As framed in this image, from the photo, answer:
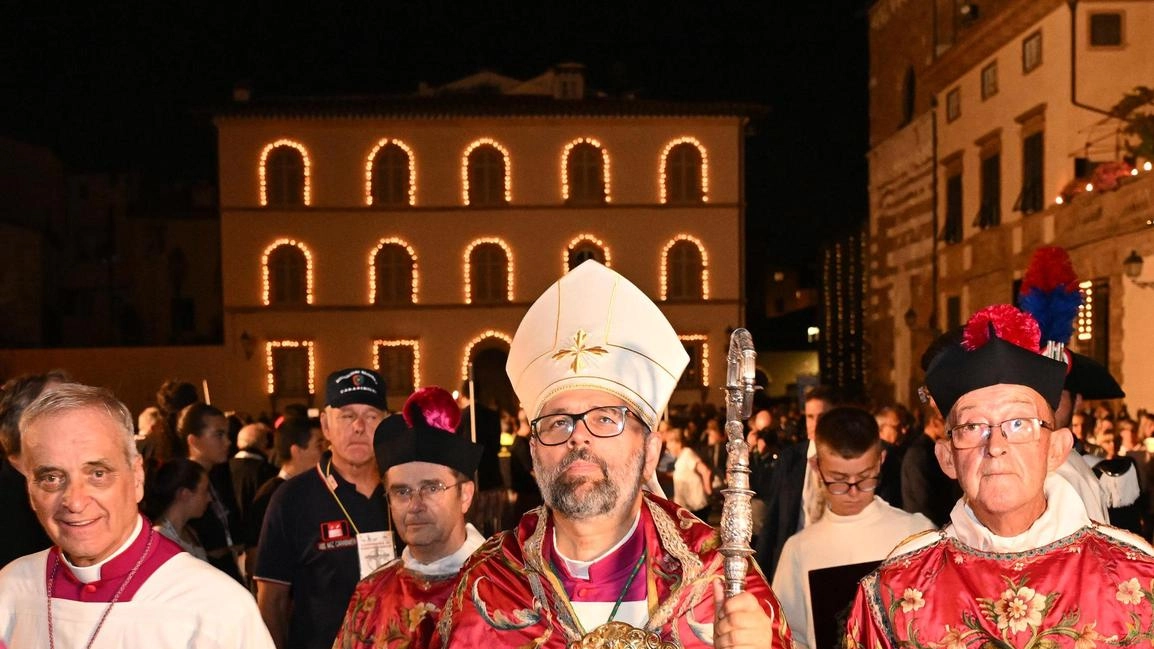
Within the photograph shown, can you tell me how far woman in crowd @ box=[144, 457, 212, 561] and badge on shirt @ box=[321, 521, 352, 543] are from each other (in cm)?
78

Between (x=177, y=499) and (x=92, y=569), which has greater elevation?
(x=92, y=569)

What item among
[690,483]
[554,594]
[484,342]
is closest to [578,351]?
[554,594]

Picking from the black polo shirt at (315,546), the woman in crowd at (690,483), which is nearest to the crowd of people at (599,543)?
the black polo shirt at (315,546)

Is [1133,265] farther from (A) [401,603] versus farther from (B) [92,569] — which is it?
(B) [92,569]

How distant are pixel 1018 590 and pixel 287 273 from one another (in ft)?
122

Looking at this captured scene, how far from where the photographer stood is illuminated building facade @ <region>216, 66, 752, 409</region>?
38750 millimetres

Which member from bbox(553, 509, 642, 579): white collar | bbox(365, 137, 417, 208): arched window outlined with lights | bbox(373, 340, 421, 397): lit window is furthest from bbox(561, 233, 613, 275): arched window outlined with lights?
bbox(553, 509, 642, 579): white collar

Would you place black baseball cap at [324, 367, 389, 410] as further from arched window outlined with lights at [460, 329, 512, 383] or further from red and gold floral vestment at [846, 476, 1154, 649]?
arched window outlined with lights at [460, 329, 512, 383]

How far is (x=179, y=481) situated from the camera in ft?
20.5

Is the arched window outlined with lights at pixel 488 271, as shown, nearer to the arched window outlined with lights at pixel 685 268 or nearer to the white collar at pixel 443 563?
the arched window outlined with lights at pixel 685 268

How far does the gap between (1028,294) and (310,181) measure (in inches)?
1429

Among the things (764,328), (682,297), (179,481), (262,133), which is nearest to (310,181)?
(262,133)

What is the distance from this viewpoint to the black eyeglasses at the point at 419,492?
176 inches

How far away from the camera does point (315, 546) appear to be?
5.84 metres
